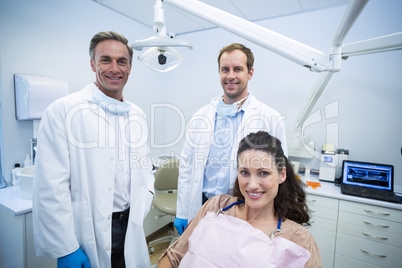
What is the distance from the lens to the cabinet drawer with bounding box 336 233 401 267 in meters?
1.57

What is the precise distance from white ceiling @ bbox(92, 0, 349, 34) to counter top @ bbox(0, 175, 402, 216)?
1.72 meters

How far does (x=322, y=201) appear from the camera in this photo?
70.2 inches

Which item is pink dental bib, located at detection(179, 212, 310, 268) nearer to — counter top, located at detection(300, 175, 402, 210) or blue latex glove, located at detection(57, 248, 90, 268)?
blue latex glove, located at detection(57, 248, 90, 268)

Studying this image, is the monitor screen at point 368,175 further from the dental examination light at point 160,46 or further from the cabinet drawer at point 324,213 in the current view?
the dental examination light at point 160,46

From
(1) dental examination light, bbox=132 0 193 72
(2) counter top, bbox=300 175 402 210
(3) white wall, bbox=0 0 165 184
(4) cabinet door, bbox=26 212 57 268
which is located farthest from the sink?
(2) counter top, bbox=300 175 402 210

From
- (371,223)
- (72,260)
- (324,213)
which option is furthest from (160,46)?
(371,223)

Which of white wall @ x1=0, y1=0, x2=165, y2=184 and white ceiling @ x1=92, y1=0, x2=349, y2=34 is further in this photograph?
white ceiling @ x1=92, y1=0, x2=349, y2=34

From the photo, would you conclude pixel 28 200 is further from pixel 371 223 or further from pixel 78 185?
pixel 371 223

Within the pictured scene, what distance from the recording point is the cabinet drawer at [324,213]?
1744 millimetres

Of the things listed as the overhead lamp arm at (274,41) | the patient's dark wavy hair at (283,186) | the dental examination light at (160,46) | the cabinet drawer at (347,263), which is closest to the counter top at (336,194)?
the cabinet drawer at (347,263)

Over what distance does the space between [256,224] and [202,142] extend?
630 mm

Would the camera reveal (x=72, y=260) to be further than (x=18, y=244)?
No

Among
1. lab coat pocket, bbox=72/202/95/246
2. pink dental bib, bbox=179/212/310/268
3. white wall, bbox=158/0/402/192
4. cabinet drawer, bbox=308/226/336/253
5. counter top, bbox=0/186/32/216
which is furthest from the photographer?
white wall, bbox=158/0/402/192

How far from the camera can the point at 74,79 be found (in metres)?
2.00
